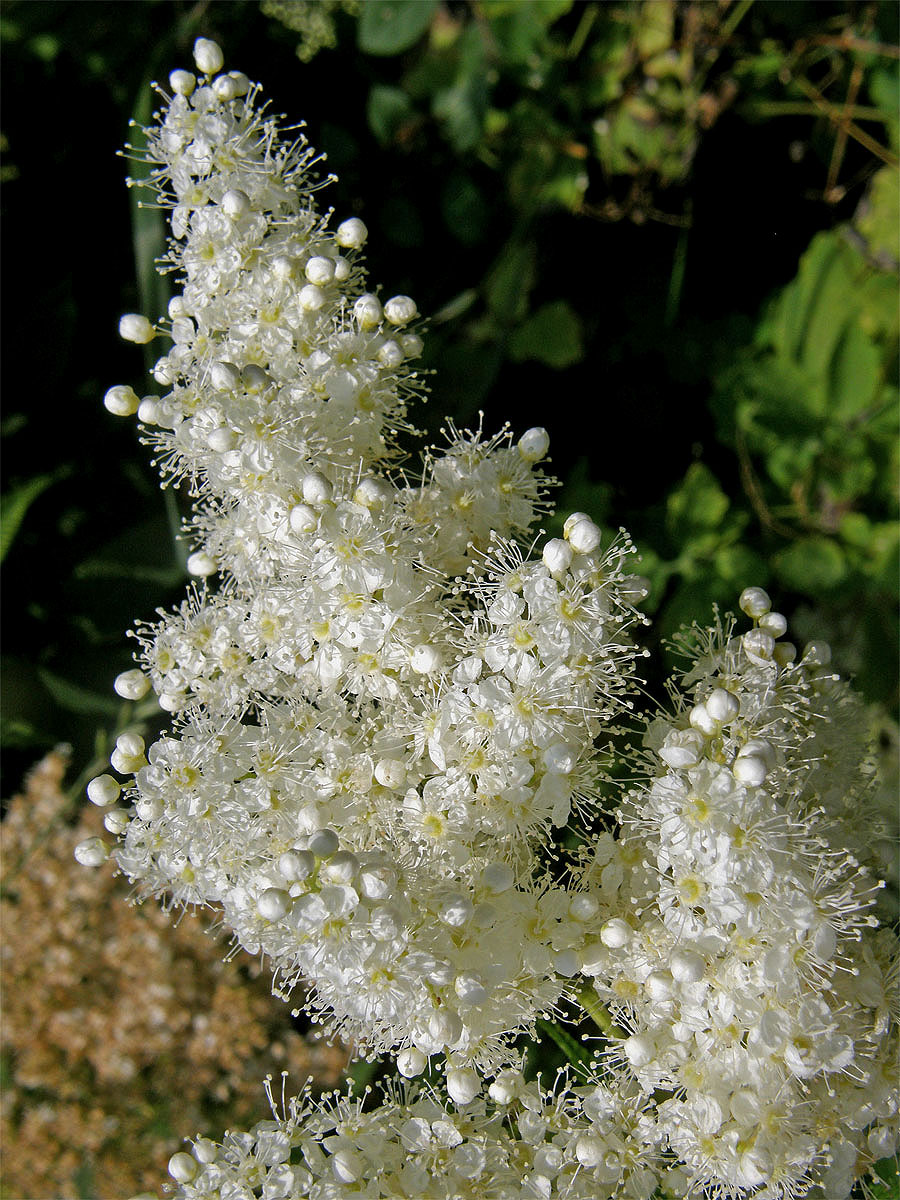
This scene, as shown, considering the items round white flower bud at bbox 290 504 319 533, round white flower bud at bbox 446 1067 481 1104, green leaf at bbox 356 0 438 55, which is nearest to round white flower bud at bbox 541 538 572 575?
round white flower bud at bbox 290 504 319 533

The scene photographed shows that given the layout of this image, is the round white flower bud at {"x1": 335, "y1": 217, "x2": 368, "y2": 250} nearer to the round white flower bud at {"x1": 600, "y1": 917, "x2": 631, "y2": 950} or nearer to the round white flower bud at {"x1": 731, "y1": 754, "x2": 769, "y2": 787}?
the round white flower bud at {"x1": 731, "y1": 754, "x2": 769, "y2": 787}

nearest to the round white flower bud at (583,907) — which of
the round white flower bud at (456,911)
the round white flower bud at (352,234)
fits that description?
the round white flower bud at (456,911)

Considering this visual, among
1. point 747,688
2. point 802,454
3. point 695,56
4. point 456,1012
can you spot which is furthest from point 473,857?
point 695,56

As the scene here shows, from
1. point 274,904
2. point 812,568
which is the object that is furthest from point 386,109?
point 274,904

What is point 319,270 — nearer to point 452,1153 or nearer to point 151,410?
point 151,410

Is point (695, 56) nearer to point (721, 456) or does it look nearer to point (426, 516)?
point (721, 456)

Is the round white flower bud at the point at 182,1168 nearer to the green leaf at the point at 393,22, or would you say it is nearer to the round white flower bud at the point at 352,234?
the round white flower bud at the point at 352,234
